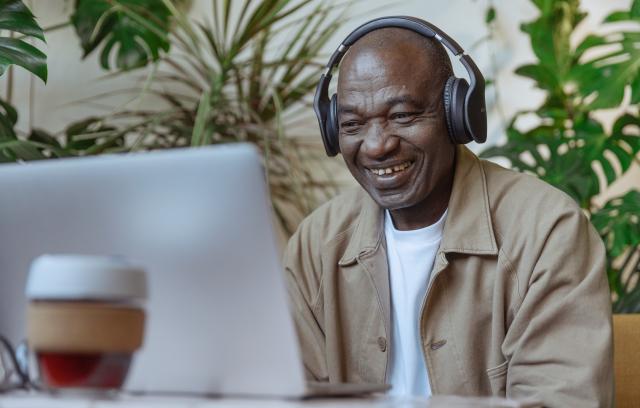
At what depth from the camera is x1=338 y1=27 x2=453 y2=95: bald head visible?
161cm

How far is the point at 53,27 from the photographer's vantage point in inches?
105

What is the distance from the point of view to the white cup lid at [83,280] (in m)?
0.83

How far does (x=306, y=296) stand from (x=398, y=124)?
0.36m

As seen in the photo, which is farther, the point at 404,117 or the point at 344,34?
the point at 344,34

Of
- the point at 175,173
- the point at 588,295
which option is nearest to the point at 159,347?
the point at 175,173

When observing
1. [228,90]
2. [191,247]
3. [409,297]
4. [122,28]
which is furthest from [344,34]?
[191,247]

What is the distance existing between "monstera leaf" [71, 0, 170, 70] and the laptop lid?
177 cm

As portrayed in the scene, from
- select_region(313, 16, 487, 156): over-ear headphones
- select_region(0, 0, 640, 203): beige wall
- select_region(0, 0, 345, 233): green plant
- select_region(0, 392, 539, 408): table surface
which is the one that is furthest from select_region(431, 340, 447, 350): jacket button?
select_region(0, 0, 640, 203): beige wall

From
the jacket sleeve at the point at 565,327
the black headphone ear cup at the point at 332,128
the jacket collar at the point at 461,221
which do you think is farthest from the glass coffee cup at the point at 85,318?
the black headphone ear cup at the point at 332,128

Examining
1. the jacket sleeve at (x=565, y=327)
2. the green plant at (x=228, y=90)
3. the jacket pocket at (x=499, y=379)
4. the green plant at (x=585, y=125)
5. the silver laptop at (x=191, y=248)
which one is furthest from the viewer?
the green plant at (x=585, y=125)

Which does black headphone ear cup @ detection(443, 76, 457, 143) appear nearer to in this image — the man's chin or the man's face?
the man's face

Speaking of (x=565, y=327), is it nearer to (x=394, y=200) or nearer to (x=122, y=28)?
(x=394, y=200)

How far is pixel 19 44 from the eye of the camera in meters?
2.10

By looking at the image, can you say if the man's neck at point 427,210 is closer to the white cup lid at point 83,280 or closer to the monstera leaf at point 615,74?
the white cup lid at point 83,280
